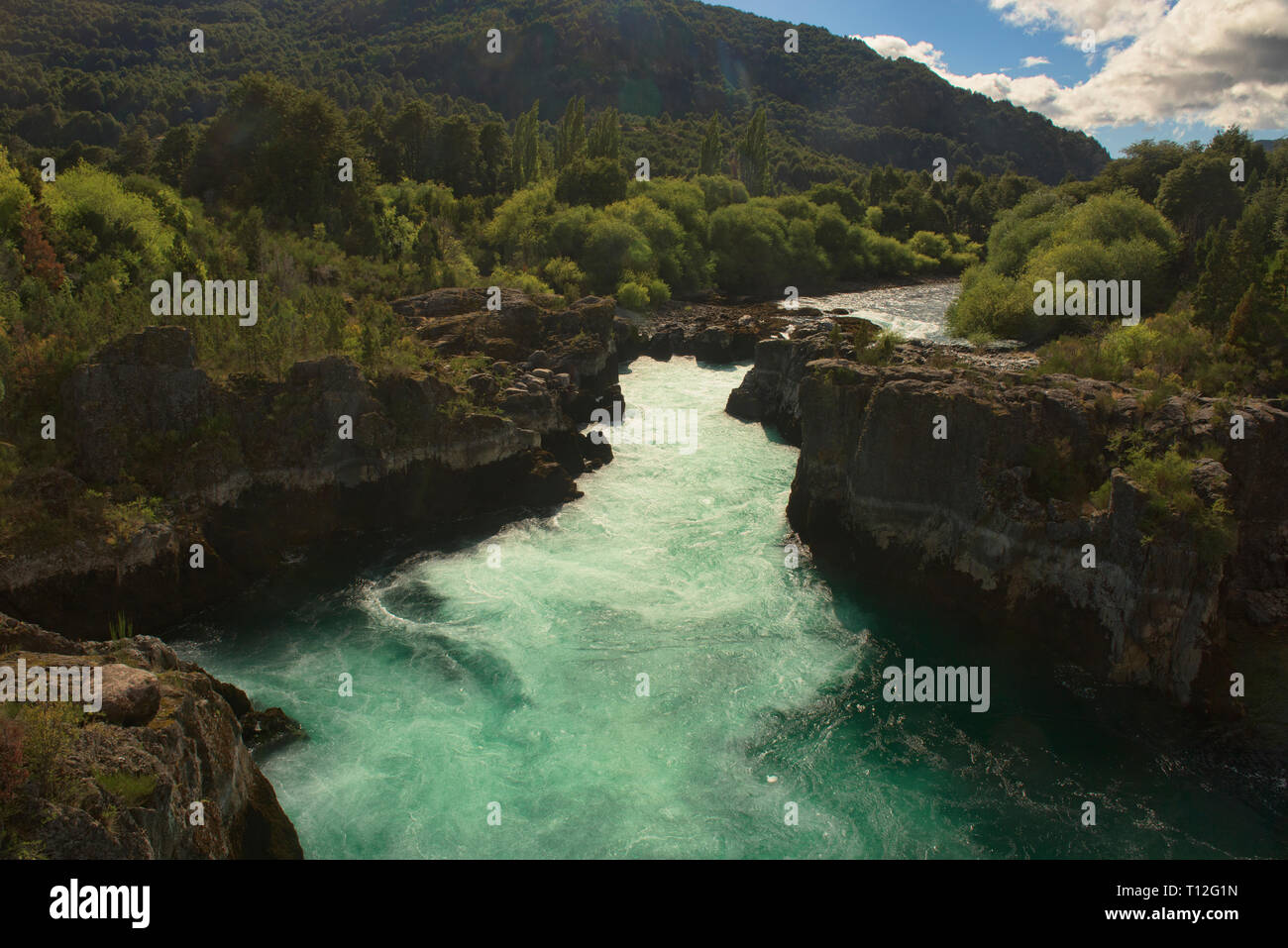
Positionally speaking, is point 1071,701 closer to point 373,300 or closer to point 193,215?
point 373,300

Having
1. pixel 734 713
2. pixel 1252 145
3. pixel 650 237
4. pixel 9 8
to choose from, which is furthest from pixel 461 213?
pixel 9 8

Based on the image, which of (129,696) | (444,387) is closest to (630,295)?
(444,387)

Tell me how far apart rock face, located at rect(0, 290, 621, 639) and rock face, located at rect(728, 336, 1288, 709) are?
1056 cm

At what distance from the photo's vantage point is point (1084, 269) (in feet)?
135

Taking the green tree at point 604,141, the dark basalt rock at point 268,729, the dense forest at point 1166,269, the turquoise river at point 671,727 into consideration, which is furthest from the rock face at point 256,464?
the green tree at point 604,141

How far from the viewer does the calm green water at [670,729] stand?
15.4 meters

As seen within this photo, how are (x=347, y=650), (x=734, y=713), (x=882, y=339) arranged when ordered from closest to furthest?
(x=734, y=713) < (x=347, y=650) < (x=882, y=339)

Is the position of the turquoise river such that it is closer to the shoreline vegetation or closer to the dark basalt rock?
the dark basalt rock

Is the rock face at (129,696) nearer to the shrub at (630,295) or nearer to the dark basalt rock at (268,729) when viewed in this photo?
the dark basalt rock at (268,729)

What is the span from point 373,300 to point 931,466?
24831mm

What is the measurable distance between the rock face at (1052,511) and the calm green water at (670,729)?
1286mm

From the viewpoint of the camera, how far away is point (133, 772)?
33.0ft

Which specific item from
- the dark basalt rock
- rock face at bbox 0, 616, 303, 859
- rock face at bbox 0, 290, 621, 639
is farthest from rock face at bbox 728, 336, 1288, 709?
rock face at bbox 0, 616, 303, 859

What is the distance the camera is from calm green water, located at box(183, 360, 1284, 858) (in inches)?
605
